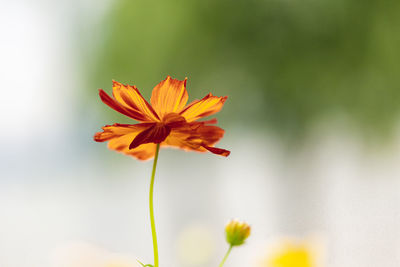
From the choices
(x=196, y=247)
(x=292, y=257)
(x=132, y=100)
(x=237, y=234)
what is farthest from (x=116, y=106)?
(x=196, y=247)

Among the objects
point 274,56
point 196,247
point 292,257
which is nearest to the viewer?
point 292,257

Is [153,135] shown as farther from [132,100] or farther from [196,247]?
[196,247]

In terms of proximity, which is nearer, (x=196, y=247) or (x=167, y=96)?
(x=167, y=96)

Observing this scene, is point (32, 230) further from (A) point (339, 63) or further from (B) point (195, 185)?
(A) point (339, 63)

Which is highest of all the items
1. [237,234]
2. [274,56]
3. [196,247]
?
[274,56]

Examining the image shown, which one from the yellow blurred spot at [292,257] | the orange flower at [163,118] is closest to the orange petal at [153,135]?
the orange flower at [163,118]

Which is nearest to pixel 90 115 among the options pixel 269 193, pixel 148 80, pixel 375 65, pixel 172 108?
pixel 148 80
